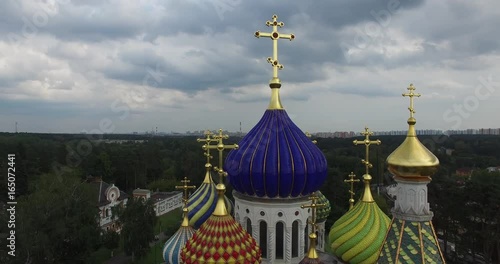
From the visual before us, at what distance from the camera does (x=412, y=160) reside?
7.96m

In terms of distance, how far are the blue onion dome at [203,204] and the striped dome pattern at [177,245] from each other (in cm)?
111

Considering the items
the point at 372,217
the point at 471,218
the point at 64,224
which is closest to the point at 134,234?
the point at 64,224

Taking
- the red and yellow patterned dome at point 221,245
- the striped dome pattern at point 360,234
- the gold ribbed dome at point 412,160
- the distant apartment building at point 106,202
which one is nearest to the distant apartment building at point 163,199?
the distant apartment building at point 106,202

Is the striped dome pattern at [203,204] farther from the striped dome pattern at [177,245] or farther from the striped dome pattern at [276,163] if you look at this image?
the striped dome pattern at [276,163]

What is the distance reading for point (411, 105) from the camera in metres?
8.81

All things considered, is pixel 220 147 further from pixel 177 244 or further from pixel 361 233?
pixel 361 233

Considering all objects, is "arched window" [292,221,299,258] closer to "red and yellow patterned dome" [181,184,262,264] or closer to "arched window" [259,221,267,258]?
"arched window" [259,221,267,258]

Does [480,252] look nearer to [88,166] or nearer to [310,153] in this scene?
[310,153]

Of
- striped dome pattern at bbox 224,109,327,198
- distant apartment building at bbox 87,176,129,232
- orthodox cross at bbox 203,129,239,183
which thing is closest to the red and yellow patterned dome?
orthodox cross at bbox 203,129,239,183

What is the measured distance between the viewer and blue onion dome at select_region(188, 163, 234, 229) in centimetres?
1392

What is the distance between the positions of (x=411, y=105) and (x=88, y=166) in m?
48.0

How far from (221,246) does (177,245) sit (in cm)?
466

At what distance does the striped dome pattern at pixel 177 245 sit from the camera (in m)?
12.4

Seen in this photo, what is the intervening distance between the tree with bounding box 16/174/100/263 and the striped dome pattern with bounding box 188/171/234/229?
32.5 feet
